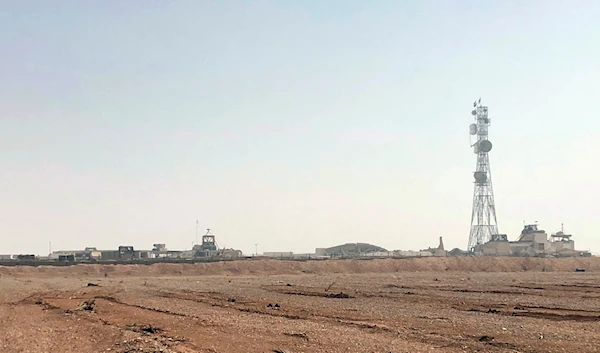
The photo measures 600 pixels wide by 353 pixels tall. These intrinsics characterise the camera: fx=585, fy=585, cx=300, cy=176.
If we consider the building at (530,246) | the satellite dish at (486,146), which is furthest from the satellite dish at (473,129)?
the building at (530,246)

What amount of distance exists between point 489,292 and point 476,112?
129 metres

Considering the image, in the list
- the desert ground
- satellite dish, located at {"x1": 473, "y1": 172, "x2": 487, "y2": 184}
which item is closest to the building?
satellite dish, located at {"x1": 473, "y1": 172, "x2": 487, "y2": 184}

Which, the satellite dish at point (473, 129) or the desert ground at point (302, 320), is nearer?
the desert ground at point (302, 320)

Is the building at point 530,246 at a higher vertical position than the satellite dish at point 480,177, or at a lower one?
lower

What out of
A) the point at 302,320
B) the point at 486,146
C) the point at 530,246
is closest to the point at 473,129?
the point at 486,146

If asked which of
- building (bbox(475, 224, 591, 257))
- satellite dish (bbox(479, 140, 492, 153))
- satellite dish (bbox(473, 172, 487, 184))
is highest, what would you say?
satellite dish (bbox(479, 140, 492, 153))

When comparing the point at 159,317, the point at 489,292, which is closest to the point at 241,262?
the point at 489,292

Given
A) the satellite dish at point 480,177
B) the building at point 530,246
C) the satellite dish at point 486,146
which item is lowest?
the building at point 530,246

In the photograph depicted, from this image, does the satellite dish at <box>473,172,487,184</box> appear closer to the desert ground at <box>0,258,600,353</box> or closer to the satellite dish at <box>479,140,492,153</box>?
the satellite dish at <box>479,140,492,153</box>

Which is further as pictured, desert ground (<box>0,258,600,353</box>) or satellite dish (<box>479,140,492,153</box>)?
satellite dish (<box>479,140,492,153</box>)

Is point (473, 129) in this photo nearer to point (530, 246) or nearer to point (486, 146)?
point (486, 146)

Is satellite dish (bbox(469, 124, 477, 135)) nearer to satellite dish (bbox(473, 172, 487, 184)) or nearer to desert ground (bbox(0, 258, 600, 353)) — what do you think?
satellite dish (bbox(473, 172, 487, 184))

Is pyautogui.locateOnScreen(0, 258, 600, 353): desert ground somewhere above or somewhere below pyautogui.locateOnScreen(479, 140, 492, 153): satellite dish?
below

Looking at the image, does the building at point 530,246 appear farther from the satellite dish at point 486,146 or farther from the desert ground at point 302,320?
the desert ground at point 302,320
